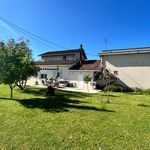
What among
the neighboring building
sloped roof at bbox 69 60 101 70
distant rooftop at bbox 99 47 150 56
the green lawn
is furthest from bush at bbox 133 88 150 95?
the green lawn

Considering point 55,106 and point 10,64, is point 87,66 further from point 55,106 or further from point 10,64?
point 10,64

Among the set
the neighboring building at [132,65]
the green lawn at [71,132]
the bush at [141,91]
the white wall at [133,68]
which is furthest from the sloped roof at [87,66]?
the green lawn at [71,132]

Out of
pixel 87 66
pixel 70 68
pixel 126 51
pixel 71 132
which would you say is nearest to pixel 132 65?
pixel 126 51

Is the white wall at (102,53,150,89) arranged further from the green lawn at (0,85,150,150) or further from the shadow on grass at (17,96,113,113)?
the green lawn at (0,85,150,150)

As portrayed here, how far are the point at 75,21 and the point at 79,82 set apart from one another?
34.1ft

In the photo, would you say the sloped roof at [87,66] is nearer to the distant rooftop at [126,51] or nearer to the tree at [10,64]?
the distant rooftop at [126,51]

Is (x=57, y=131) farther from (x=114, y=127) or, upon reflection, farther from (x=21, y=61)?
(x=21, y=61)

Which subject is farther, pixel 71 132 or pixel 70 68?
pixel 70 68

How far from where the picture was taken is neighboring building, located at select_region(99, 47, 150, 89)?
20.5 meters

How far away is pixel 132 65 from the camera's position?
835 inches

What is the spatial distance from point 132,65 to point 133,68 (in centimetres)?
48

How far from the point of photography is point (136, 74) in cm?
2108

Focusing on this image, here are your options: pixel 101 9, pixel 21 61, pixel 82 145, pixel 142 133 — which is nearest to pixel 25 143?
pixel 82 145

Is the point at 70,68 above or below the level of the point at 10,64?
above
